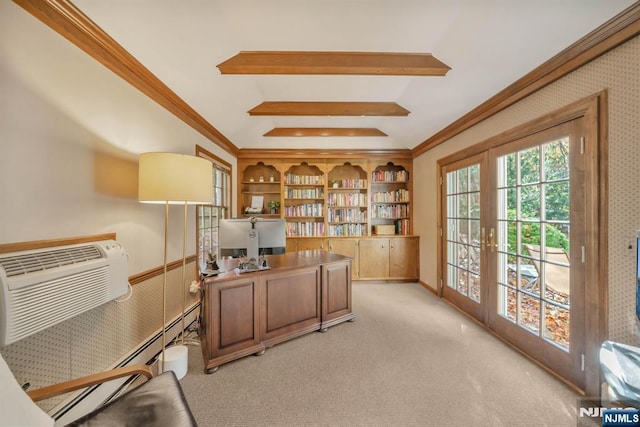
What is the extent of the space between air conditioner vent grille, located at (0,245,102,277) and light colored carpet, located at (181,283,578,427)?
119 centimetres

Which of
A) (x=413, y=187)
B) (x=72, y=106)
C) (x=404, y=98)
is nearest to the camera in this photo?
(x=72, y=106)

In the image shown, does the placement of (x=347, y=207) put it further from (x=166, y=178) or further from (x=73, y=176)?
(x=73, y=176)

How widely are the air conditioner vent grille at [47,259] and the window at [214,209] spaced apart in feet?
5.22

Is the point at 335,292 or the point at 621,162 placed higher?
the point at 621,162

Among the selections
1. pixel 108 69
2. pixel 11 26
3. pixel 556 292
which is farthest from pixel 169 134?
pixel 556 292

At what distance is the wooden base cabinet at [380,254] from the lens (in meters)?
4.49

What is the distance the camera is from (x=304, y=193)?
190 inches

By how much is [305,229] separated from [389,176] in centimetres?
196

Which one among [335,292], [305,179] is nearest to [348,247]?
[305,179]

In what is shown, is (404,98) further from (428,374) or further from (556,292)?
(428,374)

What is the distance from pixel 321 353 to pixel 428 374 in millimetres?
908

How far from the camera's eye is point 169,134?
2426mm

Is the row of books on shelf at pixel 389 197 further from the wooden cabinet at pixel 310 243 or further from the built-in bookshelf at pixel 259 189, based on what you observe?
the built-in bookshelf at pixel 259 189

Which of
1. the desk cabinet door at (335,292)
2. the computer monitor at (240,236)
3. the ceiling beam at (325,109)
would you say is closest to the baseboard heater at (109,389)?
the computer monitor at (240,236)
